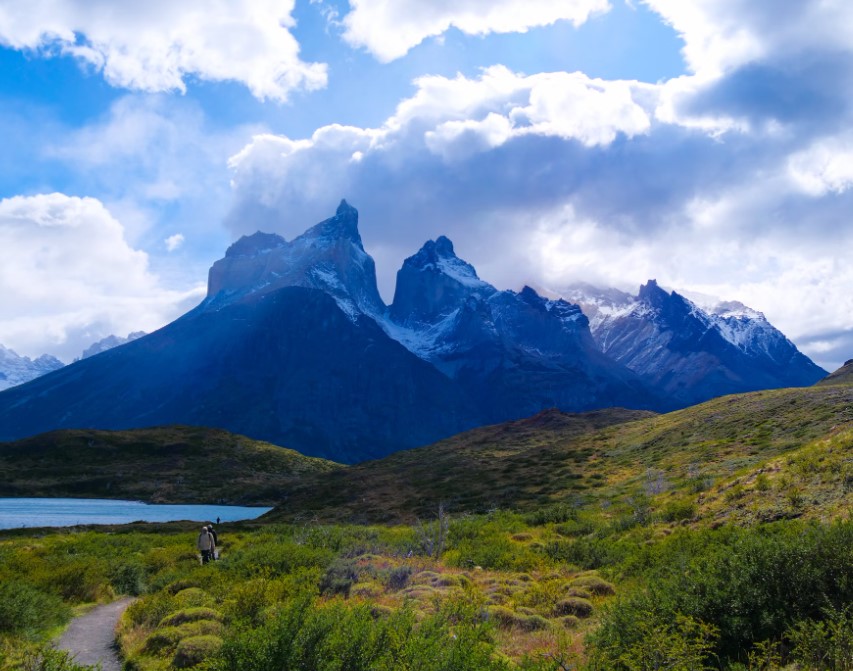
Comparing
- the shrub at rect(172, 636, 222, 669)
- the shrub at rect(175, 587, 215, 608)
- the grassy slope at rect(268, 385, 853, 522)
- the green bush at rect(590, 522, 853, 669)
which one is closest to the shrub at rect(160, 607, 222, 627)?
the shrub at rect(175, 587, 215, 608)

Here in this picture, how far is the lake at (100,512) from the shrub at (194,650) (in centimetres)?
6358

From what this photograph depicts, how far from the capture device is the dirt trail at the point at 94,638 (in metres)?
16.0

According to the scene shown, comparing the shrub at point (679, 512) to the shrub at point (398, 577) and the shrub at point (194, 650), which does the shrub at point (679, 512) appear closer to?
the shrub at point (398, 577)

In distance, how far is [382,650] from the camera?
10.6 m

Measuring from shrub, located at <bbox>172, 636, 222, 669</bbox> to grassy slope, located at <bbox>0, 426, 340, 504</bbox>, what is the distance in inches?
3755

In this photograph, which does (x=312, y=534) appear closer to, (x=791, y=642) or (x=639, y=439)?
(x=791, y=642)

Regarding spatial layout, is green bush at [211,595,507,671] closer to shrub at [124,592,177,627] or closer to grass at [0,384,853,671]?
grass at [0,384,853,671]

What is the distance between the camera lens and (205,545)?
28922 mm

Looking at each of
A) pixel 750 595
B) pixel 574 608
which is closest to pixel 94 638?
pixel 574 608

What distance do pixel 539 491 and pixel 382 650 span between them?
2038 inches

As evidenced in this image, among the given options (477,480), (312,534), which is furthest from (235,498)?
(312,534)

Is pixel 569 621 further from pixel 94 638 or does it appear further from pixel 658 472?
pixel 658 472

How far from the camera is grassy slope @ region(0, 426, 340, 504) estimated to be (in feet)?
370

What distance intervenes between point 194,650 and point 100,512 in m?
84.2
